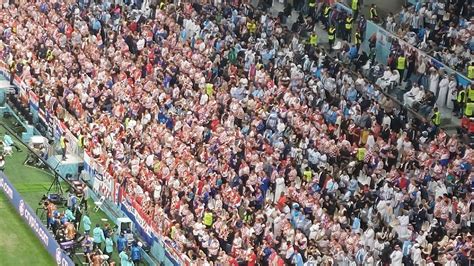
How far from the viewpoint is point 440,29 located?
60031 millimetres

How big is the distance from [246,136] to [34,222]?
27.9 feet

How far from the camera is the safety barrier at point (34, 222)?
5059 centimetres

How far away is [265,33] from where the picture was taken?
63.0 meters

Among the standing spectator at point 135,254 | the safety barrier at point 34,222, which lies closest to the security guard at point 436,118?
the standing spectator at point 135,254

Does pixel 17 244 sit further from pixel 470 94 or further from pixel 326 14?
pixel 326 14

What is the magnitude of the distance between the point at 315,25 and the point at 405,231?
1699 centimetres

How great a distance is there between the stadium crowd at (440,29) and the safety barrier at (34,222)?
55.0ft

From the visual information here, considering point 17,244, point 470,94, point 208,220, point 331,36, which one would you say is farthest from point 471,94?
point 17,244

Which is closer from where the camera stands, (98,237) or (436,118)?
(98,237)

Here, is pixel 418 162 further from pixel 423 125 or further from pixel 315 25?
pixel 315 25

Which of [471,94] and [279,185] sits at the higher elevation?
[471,94]

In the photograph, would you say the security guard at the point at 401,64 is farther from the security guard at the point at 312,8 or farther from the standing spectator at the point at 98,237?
the standing spectator at the point at 98,237

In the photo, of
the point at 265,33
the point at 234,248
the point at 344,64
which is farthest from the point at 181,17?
the point at 234,248

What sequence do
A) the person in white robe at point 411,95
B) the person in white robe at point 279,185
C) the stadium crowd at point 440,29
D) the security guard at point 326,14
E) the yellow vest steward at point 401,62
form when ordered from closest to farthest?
the person in white robe at point 279,185 < the person in white robe at point 411,95 < the stadium crowd at point 440,29 < the yellow vest steward at point 401,62 < the security guard at point 326,14
